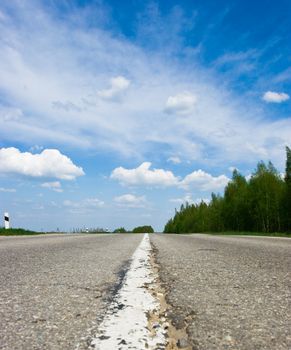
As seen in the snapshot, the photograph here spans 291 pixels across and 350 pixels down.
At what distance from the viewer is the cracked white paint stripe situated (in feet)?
5.49

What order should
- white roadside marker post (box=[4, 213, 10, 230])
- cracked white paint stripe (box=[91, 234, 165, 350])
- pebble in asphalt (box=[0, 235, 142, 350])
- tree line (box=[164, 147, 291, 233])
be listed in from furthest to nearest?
1. tree line (box=[164, 147, 291, 233])
2. white roadside marker post (box=[4, 213, 10, 230])
3. pebble in asphalt (box=[0, 235, 142, 350])
4. cracked white paint stripe (box=[91, 234, 165, 350])

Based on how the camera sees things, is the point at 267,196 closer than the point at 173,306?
No

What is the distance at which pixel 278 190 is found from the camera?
49812 mm

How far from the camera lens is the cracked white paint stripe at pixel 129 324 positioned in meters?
1.67

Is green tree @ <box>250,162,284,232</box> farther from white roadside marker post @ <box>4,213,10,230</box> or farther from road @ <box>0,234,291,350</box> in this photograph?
road @ <box>0,234,291,350</box>

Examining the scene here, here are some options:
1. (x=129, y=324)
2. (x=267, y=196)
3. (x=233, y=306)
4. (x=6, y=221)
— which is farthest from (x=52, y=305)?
(x=267, y=196)

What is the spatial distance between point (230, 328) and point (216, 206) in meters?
76.4

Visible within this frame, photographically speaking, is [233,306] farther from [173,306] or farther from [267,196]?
[267,196]

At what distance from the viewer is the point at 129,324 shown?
199cm

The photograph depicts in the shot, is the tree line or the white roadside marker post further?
the tree line

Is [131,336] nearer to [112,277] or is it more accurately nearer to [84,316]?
[84,316]

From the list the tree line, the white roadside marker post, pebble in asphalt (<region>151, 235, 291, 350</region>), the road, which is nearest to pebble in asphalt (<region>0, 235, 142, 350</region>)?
the road

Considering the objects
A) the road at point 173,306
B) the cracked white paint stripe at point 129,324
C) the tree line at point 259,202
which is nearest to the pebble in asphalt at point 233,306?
the road at point 173,306

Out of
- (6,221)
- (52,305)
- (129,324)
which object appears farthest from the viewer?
(6,221)
